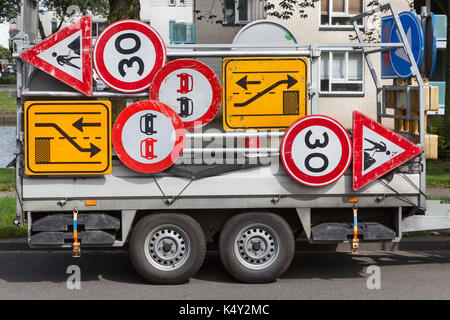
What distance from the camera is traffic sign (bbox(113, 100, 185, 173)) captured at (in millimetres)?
7391

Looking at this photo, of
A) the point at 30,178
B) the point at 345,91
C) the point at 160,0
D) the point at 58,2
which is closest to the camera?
the point at 30,178

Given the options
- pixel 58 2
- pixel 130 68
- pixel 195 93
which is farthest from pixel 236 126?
pixel 58 2

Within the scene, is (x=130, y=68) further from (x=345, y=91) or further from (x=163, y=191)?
(x=345, y=91)

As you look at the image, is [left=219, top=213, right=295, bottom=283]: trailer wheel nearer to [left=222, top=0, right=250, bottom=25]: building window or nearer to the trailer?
the trailer

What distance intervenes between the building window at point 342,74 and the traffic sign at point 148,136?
25307mm

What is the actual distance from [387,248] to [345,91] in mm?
23022

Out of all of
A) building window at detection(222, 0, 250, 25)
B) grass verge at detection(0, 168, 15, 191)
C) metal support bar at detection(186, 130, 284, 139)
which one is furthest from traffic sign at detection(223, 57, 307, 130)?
building window at detection(222, 0, 250, 25)

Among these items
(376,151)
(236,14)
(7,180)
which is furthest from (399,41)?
(236,14)

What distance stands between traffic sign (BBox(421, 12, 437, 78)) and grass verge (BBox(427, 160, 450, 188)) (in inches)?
284

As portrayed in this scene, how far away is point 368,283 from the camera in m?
7.76

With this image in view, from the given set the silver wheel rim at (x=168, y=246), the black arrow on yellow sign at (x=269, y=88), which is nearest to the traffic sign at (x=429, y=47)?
the black arrow on yellow sign at (x=269, y=88)

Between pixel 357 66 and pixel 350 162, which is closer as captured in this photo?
pixel 350 162

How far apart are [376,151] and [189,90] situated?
75.0 inches

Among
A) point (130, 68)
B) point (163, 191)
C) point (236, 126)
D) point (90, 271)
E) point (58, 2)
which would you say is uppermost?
point (58, 2)
